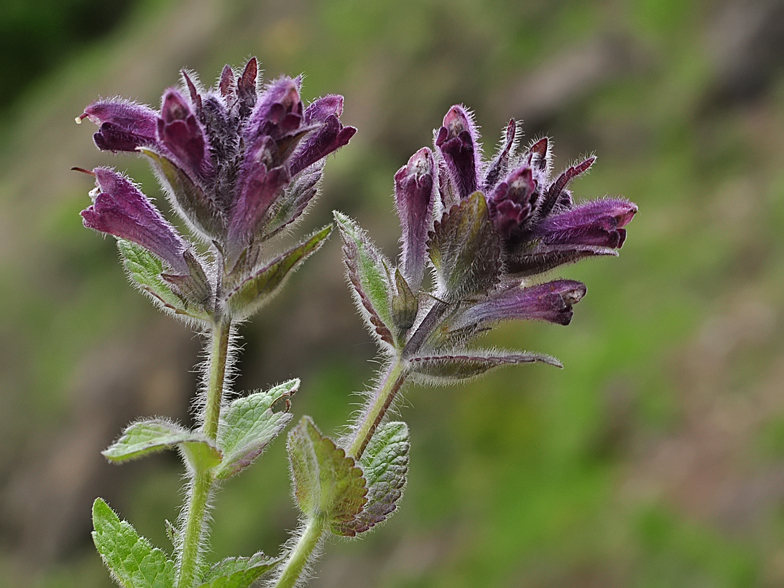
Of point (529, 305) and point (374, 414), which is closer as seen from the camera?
point (374, 414)

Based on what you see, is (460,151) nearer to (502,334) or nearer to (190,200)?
(190,200)

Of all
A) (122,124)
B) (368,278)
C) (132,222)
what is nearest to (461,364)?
(368,278)

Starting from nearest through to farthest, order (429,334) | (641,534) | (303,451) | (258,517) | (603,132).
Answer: (303,451) < (429,334) < (641,534) < (258,517) < (603,132)

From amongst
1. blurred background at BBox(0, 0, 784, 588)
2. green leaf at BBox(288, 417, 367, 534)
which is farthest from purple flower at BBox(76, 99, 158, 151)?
blurred background at BBox(0, 0, 784, 588)

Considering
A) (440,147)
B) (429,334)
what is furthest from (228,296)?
(440,147)

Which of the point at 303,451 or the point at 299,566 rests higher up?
the point at 303,451

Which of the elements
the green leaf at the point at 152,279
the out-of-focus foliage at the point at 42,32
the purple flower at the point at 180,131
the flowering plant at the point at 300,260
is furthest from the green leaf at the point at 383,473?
the out-of-focus foliage at the point at 42,32

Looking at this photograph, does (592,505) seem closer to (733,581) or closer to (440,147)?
(733,581)
